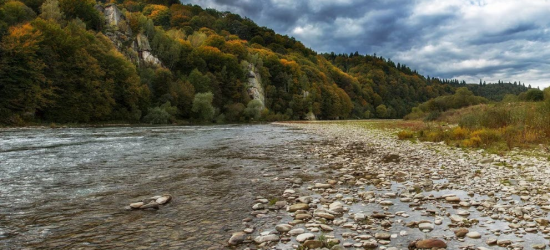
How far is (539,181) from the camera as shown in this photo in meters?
8.26

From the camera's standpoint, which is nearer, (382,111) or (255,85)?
(255,85)

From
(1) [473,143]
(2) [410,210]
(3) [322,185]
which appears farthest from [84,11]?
(2) [410,210]

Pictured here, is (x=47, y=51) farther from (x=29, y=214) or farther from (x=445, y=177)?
(x=445, y=177)

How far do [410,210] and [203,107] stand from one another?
224 ft

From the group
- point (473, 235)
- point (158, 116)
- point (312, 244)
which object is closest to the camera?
point (312, 244)

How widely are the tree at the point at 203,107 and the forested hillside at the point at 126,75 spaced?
24cm

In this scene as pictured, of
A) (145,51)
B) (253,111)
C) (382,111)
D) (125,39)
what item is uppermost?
(125,39)

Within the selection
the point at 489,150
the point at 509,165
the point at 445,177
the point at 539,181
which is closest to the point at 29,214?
the point at 445,177

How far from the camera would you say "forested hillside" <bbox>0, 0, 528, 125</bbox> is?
42.6 metres

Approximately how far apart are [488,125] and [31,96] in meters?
54.9

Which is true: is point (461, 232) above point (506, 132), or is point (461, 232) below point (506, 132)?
below

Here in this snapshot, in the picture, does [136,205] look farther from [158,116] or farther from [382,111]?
[382,111]

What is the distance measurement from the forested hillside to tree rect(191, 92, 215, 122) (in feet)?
0.78

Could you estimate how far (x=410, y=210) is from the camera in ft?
21.0
